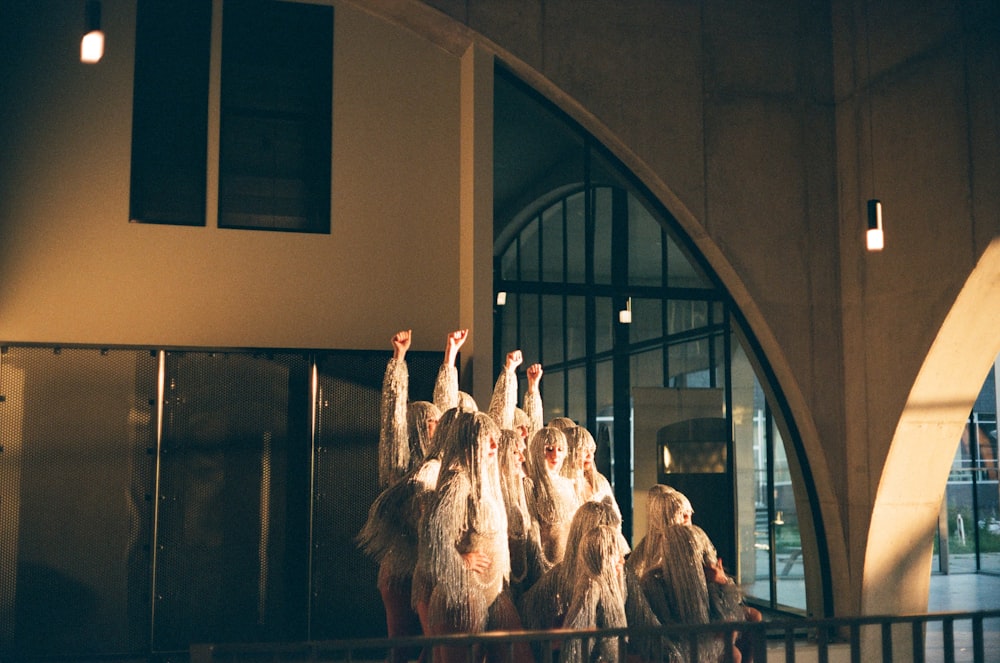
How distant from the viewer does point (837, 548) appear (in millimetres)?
7668

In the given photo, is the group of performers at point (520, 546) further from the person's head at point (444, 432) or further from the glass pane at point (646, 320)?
the glass pane at point (646, 320)

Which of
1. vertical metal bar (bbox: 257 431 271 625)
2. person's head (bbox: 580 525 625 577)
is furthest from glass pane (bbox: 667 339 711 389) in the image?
person's head (bbox: 580 525 625 577)

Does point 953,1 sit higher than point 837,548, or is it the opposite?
point 953,1

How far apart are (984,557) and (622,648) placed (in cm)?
1618

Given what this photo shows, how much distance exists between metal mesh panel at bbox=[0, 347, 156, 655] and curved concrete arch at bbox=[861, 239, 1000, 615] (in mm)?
5043

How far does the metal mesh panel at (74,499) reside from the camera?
22.1 feet

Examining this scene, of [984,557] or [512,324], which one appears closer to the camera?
[512,324]

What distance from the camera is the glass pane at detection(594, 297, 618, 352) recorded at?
7.71 m

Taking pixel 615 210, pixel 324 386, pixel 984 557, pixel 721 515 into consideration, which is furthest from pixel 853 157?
pixel 984 557

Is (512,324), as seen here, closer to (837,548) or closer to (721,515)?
(721,515)

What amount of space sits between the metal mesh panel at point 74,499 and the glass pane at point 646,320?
3.44 metres

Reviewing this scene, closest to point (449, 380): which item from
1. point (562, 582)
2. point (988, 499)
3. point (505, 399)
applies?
point (505, 399)

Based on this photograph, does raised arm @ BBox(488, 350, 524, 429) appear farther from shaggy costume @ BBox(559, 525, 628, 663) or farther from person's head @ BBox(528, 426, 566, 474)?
shaggy costume @ BBox(559, 525, 628, 663)

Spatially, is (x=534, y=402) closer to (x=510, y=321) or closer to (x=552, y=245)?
(x=510, y=321)
